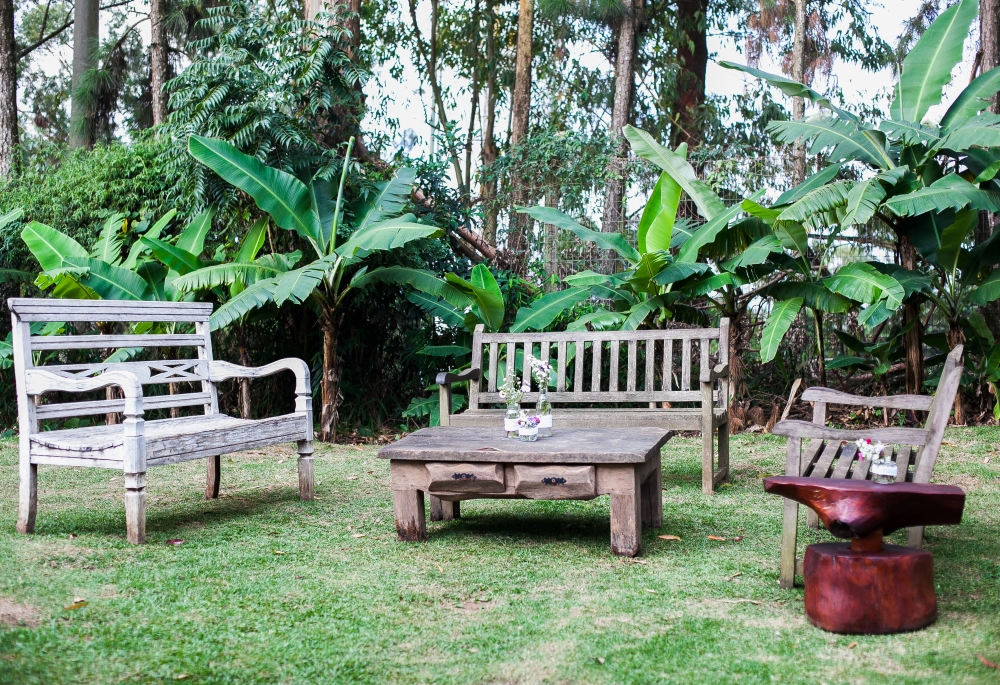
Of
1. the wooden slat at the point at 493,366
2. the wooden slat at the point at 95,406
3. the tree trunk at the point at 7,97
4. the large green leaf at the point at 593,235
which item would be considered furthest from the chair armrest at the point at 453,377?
the tree trunk at the point at 7,97

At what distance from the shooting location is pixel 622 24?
13.1 m

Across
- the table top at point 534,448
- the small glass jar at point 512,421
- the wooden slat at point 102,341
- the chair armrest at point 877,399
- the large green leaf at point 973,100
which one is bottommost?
the table top at point 534,448

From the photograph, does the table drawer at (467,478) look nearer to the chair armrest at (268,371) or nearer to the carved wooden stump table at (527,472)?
the carved wooden stump table at (527,472)

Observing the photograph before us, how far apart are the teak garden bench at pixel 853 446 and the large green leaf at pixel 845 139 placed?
3.91 meters

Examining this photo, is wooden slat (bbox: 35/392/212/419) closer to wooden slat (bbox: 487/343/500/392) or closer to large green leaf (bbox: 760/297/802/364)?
wooden slat (bbox: 487/343/500/392)

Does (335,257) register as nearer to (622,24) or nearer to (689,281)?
(689,281)

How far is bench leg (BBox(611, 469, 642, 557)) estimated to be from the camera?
394 cm

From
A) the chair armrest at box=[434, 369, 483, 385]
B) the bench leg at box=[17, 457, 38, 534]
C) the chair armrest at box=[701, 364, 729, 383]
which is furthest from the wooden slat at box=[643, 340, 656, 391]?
the bench leg at box=[17, 457, 38, 534]

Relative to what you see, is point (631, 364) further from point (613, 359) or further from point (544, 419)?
point (544, 419)

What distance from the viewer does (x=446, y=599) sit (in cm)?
339

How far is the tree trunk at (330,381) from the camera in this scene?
25.7 feet

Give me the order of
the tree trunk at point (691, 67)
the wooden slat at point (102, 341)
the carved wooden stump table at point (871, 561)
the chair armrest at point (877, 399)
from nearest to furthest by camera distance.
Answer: the carved wooden stump table at point (871, 561)
the chair armrest at point (877, 399)
the wooden slat at point (102, 341)
the tree trunk at point (691, 67)

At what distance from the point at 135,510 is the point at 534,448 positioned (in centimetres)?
201

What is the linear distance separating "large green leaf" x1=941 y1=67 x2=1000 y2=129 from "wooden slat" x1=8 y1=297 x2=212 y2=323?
20.6ft
